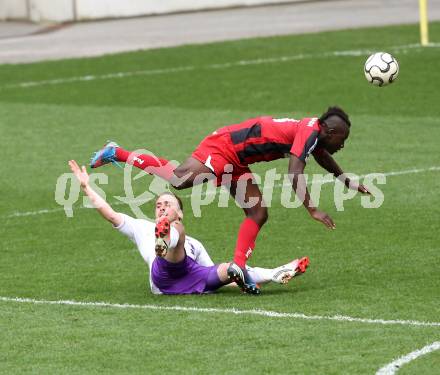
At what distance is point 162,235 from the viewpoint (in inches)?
444

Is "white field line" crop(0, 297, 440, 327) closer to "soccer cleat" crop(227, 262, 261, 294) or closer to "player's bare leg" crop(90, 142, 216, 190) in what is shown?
"soccer cleat" crop(227, 262, 261, 294)

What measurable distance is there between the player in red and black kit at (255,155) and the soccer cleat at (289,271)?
22cm

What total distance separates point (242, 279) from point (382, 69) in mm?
4461

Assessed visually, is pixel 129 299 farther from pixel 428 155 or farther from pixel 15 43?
pixel 15 43

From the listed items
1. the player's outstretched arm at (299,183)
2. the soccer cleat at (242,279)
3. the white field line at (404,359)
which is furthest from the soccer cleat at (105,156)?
the white field line at (404,359)

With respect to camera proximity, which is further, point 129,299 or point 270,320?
point 129,299

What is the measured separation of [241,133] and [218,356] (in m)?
3.06

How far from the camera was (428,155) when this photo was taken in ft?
62.1

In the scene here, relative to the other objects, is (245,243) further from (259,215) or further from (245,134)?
(245,134)

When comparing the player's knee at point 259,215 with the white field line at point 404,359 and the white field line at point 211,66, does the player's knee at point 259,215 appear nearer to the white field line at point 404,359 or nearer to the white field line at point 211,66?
the white field line at point 404,359

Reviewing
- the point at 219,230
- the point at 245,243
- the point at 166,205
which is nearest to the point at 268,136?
the point at 245,243

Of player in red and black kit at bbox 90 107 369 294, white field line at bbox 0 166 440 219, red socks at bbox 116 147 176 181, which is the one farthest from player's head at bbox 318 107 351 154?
white field line at bbox 0 166 440 219

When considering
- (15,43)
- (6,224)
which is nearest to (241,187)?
(6,224)

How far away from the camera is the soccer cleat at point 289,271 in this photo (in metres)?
11.9
